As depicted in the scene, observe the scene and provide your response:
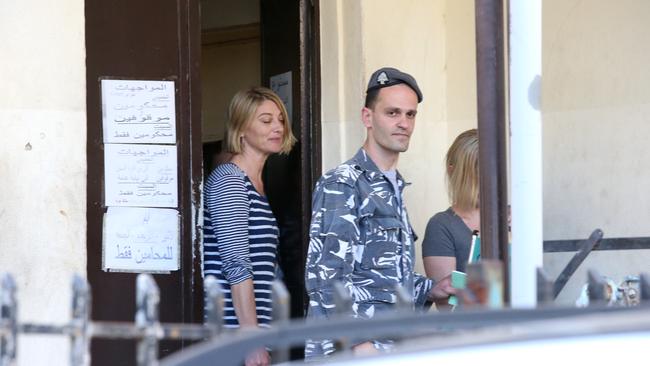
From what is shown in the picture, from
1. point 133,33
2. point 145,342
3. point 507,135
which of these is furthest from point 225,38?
point 145,342

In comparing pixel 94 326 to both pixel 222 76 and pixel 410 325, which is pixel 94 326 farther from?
pixel 222 76

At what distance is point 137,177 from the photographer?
5121mm

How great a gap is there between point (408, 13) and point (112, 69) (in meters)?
1.47

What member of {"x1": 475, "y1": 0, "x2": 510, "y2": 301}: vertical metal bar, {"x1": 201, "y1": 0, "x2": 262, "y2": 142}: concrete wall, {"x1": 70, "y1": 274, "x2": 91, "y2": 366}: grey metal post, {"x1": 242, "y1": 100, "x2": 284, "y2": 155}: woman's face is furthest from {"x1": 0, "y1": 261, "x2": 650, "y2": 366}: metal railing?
{"x1": 201, "y1": 0, "x2": 262, "y2": 142}: concrete wall

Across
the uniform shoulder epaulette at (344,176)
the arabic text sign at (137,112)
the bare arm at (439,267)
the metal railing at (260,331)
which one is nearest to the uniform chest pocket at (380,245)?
the uniform shoulder epaulette at (344,176)

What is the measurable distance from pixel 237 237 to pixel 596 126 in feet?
5.41

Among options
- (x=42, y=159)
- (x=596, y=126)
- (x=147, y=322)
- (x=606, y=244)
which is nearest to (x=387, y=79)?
(x=596, y=126)

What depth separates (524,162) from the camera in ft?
11.5

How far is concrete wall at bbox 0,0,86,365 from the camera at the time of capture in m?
5.05

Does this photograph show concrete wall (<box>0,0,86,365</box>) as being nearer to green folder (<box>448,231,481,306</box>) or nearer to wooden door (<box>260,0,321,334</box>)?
wooden door (<box>260,0,321,334</box>)

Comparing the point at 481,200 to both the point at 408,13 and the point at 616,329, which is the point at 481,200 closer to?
the point at 616,329

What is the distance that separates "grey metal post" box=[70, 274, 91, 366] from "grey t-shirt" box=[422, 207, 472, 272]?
9.94 feet

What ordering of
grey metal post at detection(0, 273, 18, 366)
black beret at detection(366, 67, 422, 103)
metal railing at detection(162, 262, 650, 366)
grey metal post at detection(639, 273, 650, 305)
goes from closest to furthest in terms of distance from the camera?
1. metal railing at detection(162, 262, 650, 366)
2. grey metal post at detection(0, 273, 18, 366)
3. grey metal post at detection(639, 273, 650, 305)
4. black beret at detection(366, 67, 422, 103)

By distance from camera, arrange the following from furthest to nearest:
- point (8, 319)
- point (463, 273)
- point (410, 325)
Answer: point (463, 273)
point (8, 319)
point (410, 325)
